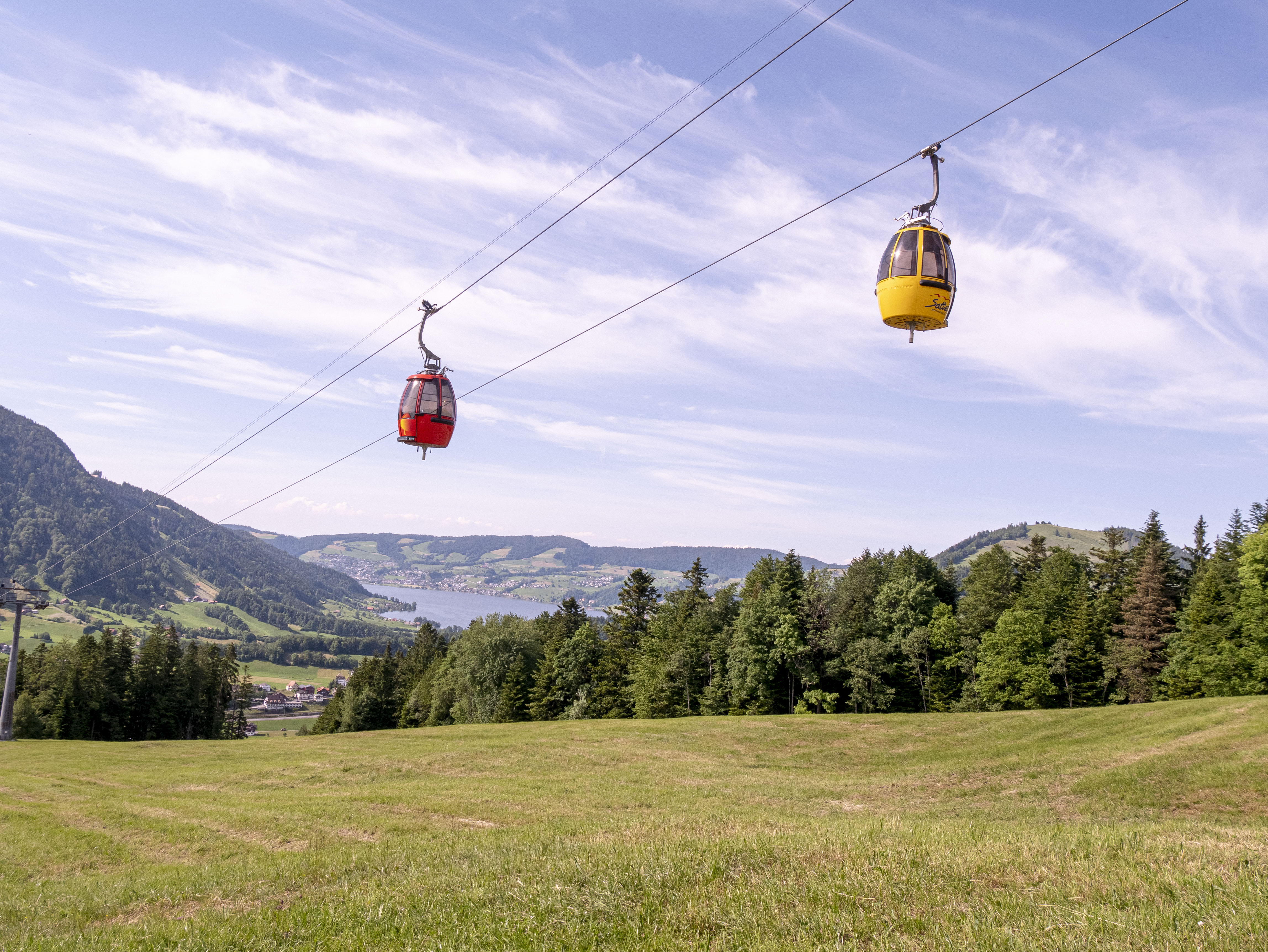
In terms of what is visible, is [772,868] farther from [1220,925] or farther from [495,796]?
[495,796]

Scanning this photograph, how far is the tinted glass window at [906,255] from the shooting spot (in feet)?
45.2

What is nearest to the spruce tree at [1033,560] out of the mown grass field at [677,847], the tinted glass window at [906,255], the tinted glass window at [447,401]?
the mown grass field at [677,847]

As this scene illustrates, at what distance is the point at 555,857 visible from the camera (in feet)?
33.6

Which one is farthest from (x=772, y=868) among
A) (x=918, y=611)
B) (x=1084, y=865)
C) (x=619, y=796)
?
(x=918, y=611)

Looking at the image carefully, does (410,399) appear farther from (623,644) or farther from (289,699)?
(289,699)

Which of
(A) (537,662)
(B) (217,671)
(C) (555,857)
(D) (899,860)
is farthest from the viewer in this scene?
(B) (217,671)

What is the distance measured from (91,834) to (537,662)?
62197mm

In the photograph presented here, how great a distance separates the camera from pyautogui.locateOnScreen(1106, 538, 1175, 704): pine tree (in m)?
53.2

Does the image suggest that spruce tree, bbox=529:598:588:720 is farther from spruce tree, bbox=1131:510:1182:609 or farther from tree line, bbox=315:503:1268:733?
spruce tree, bbox=1131:510:1182:609

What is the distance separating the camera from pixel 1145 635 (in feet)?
177

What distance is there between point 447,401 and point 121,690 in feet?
243

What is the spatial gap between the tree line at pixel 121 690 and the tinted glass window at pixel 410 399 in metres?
61.8

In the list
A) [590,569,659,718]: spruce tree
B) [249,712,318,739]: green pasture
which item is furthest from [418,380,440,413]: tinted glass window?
[249,712,318,739]: green pasture

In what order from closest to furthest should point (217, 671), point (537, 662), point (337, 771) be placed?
point (337, 771)
point (537, 662)
point (217, 671)
